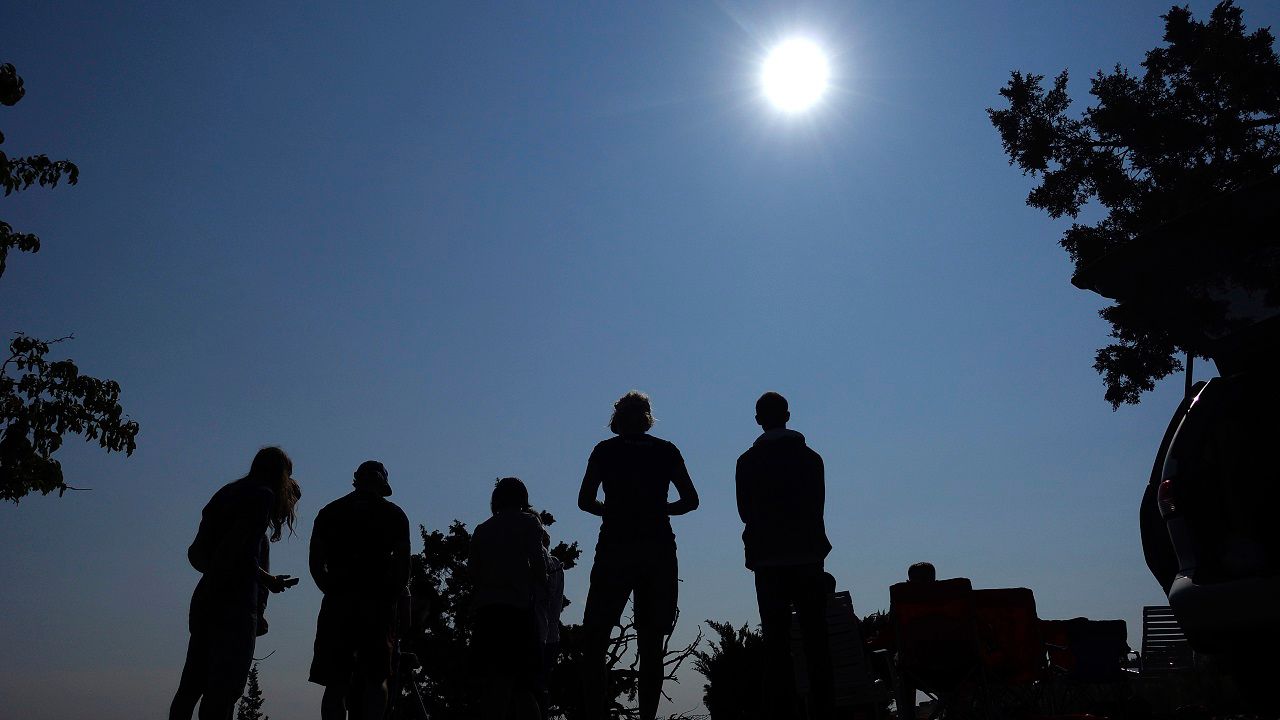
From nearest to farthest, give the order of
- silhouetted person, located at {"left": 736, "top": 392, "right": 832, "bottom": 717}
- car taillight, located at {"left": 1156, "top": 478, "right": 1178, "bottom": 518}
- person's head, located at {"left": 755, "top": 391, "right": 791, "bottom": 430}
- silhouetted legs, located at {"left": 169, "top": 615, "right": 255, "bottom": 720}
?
car taillight, located at {"left": 1156, "top": 478, "right": 1178, "bottom": 518} → silhouetted legs, located at {"left": 169, "top": 615, "right": 255, "bottom": 720} → silhouetted person, located at {"left": 736, "top": 392, "right": 832, "bottom": 717} → person's head, located at {"left": 755, "top": 391, "right": 791, "bottom": 430}

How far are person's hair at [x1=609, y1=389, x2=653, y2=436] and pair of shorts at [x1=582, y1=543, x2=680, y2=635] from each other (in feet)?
2.51

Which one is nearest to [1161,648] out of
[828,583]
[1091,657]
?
[1091,657]

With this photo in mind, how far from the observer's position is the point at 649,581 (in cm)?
495

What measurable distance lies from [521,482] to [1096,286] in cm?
329

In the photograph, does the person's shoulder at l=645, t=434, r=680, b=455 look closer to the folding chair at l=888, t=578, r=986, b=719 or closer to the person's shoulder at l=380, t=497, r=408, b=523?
the person's shoulder at l=380, t=497, r=408, b=523

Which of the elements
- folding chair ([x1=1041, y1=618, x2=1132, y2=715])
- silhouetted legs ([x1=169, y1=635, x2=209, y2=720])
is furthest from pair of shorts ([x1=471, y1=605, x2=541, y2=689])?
folding chair ([x1=1041, y1=618, x2=1132, y2=715])

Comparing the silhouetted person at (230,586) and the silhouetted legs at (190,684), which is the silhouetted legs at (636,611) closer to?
the silhouetted person at (230,586)

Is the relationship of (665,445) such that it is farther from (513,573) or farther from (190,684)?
(190,684)

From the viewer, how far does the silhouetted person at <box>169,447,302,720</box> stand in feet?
14.8

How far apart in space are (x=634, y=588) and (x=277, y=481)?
6.76 feet

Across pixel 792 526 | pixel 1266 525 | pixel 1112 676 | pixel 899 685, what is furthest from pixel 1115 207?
pixel 1266 525

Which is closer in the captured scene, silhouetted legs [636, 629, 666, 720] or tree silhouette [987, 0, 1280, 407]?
silhouetted legs [636, 629, 666, 720]

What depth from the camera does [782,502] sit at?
5.37 metres

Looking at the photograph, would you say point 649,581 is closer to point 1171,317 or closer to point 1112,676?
Answer: point 1171,317
